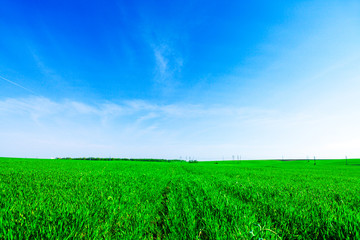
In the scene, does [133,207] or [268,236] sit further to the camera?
[133,207]

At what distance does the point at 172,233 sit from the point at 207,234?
487 mm

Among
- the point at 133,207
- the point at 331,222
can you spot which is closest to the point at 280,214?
the point at 331,222

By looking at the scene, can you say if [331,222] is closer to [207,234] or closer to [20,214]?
[207,234]

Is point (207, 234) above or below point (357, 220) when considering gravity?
below

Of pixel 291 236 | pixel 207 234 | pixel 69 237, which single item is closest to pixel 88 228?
pixel 69 237

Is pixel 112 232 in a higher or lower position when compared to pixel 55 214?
lower

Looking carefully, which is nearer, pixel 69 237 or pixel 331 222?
pixel 69 237

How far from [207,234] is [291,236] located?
3.78 ft

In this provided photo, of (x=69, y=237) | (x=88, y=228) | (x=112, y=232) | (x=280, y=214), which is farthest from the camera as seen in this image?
(x=280, y=214)

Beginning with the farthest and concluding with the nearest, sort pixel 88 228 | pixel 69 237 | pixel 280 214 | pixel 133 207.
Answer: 1. pixel 133 207
2. pixel 280 214
3. pixel 88 228
4. pixel 69 237

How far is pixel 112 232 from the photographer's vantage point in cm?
224

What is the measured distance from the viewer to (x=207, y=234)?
2.12 metres

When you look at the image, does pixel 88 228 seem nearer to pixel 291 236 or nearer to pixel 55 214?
pixel 55 214

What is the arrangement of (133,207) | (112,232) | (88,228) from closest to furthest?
(88,228), (112,232), (133,207)
